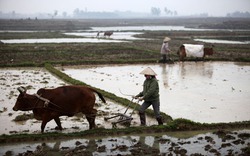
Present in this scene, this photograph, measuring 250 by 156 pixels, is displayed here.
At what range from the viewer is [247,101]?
36.3 feet

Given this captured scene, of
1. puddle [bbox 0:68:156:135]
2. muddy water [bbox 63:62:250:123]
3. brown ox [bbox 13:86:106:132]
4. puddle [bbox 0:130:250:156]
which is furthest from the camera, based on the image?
muddy water [bbox 63:62:250:123]

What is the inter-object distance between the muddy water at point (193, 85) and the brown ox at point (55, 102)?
2796mm

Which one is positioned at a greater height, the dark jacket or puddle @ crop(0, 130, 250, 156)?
the dark jacket

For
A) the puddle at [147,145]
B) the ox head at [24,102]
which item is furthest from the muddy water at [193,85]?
the ox head at [24,102]

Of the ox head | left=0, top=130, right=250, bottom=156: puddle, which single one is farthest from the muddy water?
the ox head

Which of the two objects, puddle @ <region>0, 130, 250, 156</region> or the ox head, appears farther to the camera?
the ox head

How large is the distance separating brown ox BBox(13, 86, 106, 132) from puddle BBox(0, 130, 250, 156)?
0.72 m

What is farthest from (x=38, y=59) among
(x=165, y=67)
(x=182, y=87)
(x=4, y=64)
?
(x=182, y=87)

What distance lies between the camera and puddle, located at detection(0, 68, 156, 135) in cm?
845

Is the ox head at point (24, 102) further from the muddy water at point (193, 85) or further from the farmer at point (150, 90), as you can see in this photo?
the muddy water at point (193, 85)

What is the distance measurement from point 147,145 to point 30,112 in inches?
164

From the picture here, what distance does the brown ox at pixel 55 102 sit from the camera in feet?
25.8

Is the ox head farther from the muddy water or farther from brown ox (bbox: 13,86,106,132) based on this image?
the muddy water

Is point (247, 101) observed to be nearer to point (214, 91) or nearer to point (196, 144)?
point (214, 91)
